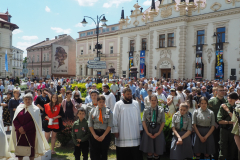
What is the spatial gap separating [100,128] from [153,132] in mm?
1379

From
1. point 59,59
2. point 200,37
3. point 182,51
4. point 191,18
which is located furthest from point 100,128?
point 59,59

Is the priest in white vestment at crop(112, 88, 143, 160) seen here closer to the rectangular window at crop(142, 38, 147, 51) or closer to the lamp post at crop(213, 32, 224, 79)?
the lamp post at crop(213, 32, 224, 79)

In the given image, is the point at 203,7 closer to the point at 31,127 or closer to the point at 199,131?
the point at 199,131

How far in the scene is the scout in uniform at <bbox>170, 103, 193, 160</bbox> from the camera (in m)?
5.24

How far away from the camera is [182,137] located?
529cm

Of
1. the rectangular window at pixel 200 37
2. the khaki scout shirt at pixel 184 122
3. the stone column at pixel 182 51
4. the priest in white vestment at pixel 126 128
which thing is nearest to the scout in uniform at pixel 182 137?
the khaki scout shirt at pixel 184 122

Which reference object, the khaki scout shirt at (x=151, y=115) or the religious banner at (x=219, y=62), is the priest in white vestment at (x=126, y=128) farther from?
the religious banner at (x=219, y=62)

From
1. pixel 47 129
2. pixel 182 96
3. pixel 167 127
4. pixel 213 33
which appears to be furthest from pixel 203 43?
pixel 47 129

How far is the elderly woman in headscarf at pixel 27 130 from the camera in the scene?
5.37 meters

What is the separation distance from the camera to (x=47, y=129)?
6.50 metres

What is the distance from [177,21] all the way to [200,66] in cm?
704

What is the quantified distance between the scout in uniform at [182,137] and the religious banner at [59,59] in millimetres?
56114

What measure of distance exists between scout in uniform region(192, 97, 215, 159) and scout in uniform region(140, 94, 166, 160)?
98 centimetres

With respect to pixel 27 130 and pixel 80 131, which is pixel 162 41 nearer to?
pixel 80 131
